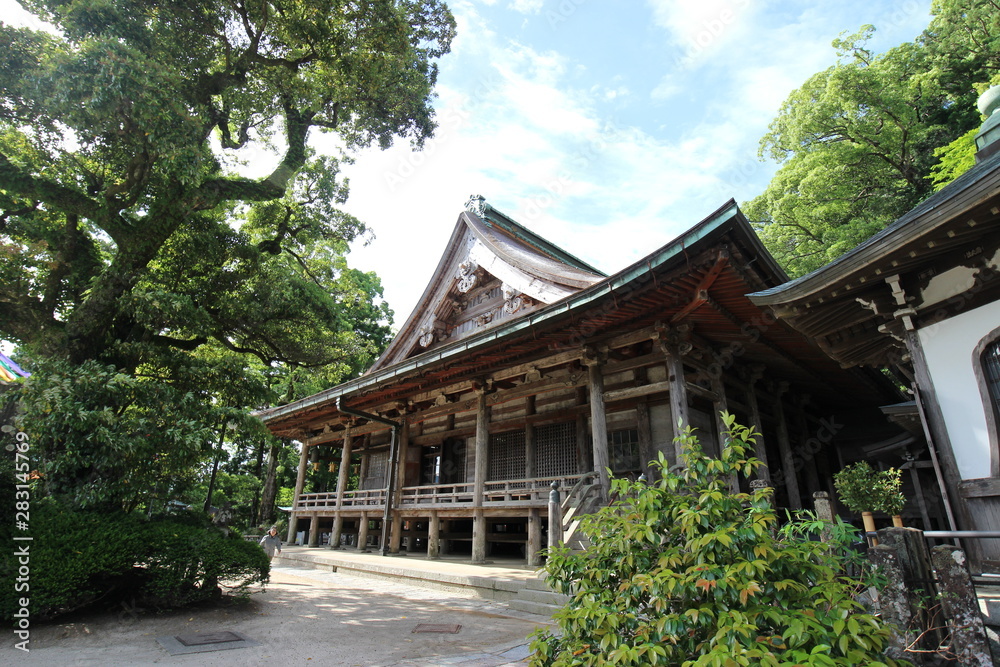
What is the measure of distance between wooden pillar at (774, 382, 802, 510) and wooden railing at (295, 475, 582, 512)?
5.41 metres

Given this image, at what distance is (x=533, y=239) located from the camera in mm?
17484

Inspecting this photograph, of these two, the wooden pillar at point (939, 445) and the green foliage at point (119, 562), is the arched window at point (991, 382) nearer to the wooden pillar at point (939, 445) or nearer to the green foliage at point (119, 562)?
the wooden pillar at point (939, 445)

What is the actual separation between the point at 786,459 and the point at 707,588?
1187 centimetres

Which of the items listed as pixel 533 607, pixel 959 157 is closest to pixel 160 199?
pixel 533 607

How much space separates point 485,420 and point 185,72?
9.49 metres

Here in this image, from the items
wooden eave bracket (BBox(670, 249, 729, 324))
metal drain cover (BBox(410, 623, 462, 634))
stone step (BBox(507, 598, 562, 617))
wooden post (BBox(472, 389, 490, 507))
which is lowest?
metal drain cover (BBox(410, 623, 462, 634))

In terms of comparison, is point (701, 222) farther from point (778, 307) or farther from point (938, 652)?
point (938, 652)

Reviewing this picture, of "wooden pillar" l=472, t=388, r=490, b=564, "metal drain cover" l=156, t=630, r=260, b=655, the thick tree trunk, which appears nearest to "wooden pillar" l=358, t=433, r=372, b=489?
"wooden pillar" l=472, t=388, r=490, b=564

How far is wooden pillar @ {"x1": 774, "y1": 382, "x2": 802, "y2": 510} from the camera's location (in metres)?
12.0

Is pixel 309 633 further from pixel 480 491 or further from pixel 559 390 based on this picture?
pixel 559 390

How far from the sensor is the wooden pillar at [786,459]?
471 inches

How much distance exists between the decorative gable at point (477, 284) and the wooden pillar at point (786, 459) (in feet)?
17.9

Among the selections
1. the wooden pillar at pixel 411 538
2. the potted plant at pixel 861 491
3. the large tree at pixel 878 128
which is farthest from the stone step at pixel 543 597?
the large tree at pixel 878 128

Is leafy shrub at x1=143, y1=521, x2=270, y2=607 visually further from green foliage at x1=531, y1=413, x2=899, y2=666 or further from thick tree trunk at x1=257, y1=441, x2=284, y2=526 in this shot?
thick tree trunk at x1=257, y1=441, x2=284, y2=526
